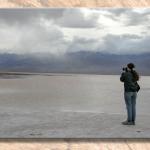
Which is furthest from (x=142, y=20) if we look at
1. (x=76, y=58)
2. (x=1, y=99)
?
(x=1, y=99)

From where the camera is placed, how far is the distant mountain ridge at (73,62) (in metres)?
3.51

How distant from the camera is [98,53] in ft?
11.6

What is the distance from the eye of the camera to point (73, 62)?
3568 millimetres

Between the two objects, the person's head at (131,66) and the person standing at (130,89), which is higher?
the person's head at (131,66)

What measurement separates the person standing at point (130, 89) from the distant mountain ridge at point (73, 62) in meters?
0.06

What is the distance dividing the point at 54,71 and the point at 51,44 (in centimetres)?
28

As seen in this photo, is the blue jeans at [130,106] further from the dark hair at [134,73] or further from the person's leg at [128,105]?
the dark hair at [134,73]

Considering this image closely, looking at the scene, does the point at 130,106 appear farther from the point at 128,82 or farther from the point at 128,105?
the point at 128,82

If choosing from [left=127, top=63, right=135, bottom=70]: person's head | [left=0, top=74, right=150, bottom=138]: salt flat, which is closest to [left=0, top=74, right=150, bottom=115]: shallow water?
[left=0, top=74, right=150, bottom=138]: salt flat

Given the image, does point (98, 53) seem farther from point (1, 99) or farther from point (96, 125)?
point (1, 99)

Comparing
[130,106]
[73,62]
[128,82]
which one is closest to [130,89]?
[128,82]

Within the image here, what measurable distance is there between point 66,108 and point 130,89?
70cm

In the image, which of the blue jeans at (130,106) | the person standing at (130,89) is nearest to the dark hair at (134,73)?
the person standing at (130,89)

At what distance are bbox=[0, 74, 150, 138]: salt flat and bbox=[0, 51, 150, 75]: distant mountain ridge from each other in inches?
3.3
